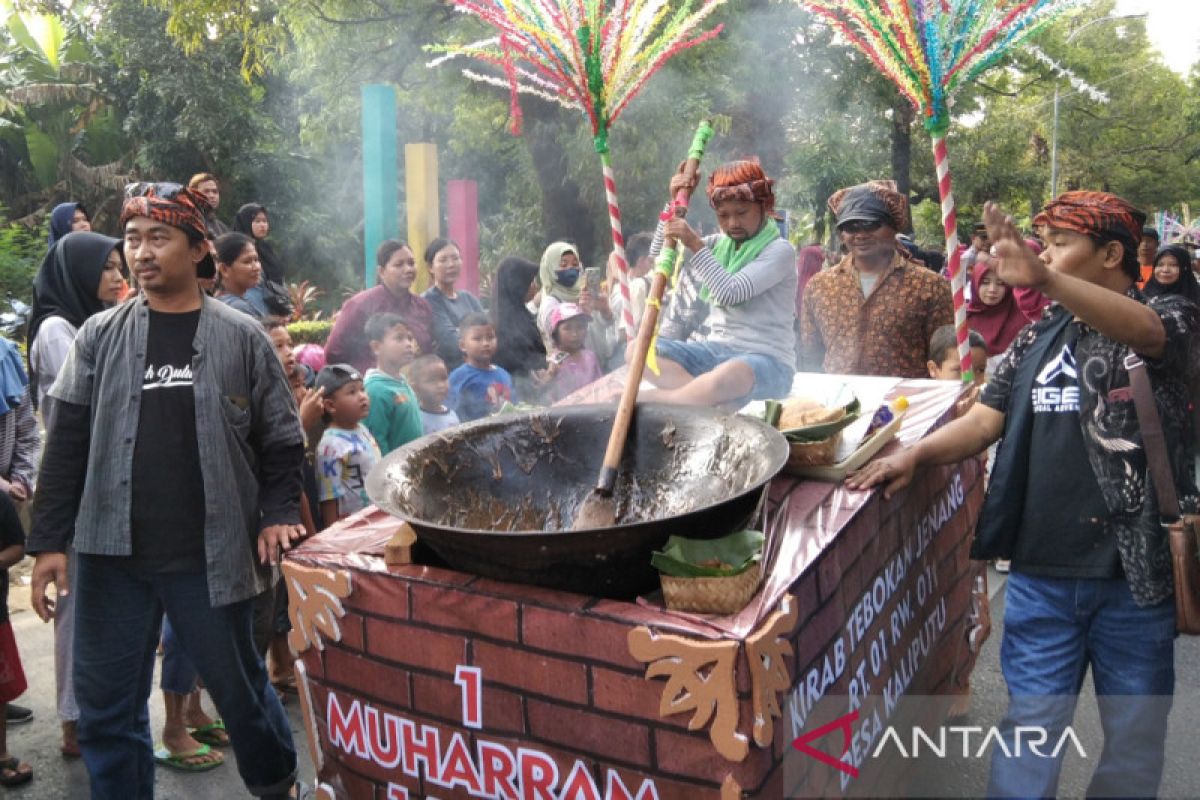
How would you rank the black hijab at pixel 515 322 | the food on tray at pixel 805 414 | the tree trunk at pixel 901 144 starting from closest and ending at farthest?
the food on tray at pixel 805 414, the black hijab at pixel 515 322, the tree trunk at pixel 901 144

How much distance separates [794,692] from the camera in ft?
6.96

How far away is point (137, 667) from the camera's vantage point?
2822 mm

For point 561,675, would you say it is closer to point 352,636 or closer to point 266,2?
point 352,636

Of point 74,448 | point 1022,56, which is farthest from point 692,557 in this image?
point 1022,56

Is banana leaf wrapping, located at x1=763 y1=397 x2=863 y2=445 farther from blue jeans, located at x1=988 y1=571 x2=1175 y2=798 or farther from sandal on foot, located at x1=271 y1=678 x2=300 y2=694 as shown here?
sandal on foot, located at x1=271 y1=678 x2=300 y2=694

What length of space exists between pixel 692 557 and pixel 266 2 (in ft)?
49.3

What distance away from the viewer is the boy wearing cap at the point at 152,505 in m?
2.75

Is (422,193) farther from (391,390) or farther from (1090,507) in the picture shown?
(1090,507)

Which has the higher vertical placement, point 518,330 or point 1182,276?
point 1182,276

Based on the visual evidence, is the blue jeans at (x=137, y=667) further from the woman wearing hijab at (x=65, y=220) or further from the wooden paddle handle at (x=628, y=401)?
the woman wearing hijab at (x=65, y=220)

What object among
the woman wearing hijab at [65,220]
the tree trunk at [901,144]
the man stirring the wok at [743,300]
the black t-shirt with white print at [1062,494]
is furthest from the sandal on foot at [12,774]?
the tree trunk at [901,144]

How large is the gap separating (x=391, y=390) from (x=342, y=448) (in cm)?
54

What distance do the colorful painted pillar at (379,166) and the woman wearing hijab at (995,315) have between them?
17.7 ft

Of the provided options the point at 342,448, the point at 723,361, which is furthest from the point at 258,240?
the point at 723,361
